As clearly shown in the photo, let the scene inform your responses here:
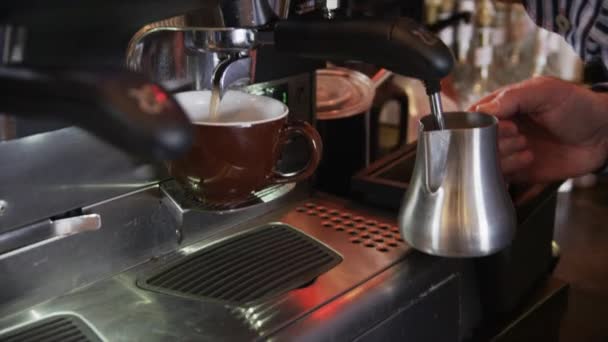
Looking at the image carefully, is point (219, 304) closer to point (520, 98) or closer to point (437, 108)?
point (437, 108)

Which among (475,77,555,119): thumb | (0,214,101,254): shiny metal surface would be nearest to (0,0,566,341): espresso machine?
(0,214,101,254): shiny metal surface

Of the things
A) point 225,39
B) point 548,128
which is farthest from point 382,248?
point 548,128

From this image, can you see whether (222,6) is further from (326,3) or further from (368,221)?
(368,221)

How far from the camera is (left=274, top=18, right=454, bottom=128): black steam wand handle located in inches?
16.1

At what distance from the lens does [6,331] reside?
0.47 meters

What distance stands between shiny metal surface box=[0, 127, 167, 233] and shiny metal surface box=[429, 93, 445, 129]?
0.21 metres

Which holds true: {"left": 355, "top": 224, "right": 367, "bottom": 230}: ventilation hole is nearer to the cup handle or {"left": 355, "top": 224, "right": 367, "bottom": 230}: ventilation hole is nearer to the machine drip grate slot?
the machine drip grate slot

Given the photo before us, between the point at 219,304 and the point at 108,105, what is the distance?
0.90ft

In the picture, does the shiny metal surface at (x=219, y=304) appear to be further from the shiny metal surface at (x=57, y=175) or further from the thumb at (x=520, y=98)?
the thumb at (x=520, y=98)

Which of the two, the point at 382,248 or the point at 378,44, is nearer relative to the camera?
the point at 378,44

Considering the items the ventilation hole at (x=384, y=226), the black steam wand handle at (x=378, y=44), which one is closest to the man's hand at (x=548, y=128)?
the ventilation hole at (x=384, y=226)

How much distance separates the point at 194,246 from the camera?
599 mm

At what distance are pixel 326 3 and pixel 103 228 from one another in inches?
9.5

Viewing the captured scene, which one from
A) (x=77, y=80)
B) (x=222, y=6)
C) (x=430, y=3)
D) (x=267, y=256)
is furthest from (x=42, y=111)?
(x=430, y=3)
